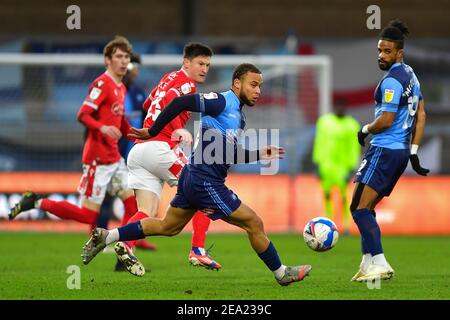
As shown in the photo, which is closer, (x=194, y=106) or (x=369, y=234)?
(x=194, y=106)

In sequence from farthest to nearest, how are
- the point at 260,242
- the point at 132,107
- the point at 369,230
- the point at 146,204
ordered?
the point at 132,107, the point at 146,204, the point at 369,230, the point at 260,242

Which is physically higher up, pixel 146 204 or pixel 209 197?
pixel 209 197

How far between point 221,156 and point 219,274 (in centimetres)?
198

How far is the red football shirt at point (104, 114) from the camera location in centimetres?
1097

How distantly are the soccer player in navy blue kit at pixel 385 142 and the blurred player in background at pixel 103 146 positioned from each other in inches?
116

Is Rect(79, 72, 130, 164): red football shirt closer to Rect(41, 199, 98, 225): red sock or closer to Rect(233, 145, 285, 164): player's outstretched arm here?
Rect(41, 199, 98, 225): red sock

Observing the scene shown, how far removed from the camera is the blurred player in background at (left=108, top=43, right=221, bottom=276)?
31.9 feet

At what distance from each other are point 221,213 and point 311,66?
11.1m

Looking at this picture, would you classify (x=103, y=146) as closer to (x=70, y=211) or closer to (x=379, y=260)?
(x=70, y=211)

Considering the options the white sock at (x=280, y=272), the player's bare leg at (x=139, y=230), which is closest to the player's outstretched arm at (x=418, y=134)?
the white sock at (x=280, y=272)

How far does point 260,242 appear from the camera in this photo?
844 centimetres

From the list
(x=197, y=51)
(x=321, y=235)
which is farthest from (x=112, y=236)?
(x=197, y=51)

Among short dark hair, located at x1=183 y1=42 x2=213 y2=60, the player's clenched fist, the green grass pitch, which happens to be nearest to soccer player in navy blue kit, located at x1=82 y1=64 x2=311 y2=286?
the green grass pitch

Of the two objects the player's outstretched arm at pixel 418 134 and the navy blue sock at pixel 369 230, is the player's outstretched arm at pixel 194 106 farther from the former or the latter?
the player's outstretched arm at pixel 418 134
